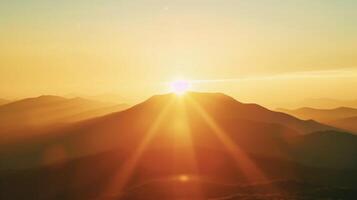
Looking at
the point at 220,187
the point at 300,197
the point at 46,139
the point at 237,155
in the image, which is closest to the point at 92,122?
the point at 46,139

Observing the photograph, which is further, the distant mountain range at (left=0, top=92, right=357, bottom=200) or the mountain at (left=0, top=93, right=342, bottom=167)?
the mountain at (left=0, top=93, right=342, bottom=167)

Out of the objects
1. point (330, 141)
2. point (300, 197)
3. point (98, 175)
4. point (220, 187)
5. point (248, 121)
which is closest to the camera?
point (300, 197)

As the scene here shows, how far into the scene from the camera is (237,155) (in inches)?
3046

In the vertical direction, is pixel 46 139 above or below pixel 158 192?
above

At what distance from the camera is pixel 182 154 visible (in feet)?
234

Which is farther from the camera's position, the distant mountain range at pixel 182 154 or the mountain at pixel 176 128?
the mountain at pixel 176 128

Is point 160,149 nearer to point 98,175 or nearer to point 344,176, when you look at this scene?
point 98,175

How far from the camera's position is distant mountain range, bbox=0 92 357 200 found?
53.7 m

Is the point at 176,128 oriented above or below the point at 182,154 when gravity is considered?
above

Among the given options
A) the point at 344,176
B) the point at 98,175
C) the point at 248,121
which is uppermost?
the point at 248,121

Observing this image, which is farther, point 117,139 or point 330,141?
point 330,141

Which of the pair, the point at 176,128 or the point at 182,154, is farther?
the point at 176,128

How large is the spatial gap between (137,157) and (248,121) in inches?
1828

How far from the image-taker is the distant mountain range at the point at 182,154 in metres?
53.7
